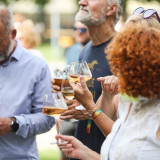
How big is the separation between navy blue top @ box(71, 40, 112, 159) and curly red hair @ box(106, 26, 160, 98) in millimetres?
1337

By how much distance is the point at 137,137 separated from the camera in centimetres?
203

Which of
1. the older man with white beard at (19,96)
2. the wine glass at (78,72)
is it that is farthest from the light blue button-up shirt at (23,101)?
the wine glass at (78,72)

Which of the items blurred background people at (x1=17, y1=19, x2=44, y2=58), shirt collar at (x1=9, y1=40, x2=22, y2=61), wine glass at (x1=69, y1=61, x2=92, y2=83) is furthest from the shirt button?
blurred background people at (x1=17, y1=19, x2=44, y2=58)

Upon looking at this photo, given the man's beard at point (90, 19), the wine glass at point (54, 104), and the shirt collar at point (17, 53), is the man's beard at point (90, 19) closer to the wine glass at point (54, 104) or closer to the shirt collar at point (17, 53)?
the shirt collar at point (17, 53)

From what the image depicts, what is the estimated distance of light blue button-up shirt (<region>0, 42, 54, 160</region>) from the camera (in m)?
3.33

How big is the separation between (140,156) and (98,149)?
1.48 m

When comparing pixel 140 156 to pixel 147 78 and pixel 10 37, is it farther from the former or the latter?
pixel 10 37

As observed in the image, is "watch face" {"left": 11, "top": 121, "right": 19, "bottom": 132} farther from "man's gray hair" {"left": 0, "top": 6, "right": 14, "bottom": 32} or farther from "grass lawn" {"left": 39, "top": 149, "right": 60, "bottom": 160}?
"grass lawn" {"left": 39, "top": 149, "right": 60, "bottom": 160}

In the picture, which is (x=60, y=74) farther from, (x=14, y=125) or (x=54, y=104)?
(x=14, y=125)

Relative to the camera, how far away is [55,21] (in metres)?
34.4

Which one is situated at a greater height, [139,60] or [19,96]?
[139,60]

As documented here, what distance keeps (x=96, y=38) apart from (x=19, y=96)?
0.94 m

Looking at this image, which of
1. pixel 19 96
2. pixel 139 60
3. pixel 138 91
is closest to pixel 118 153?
pixel 138 91

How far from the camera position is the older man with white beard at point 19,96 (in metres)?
3.32
